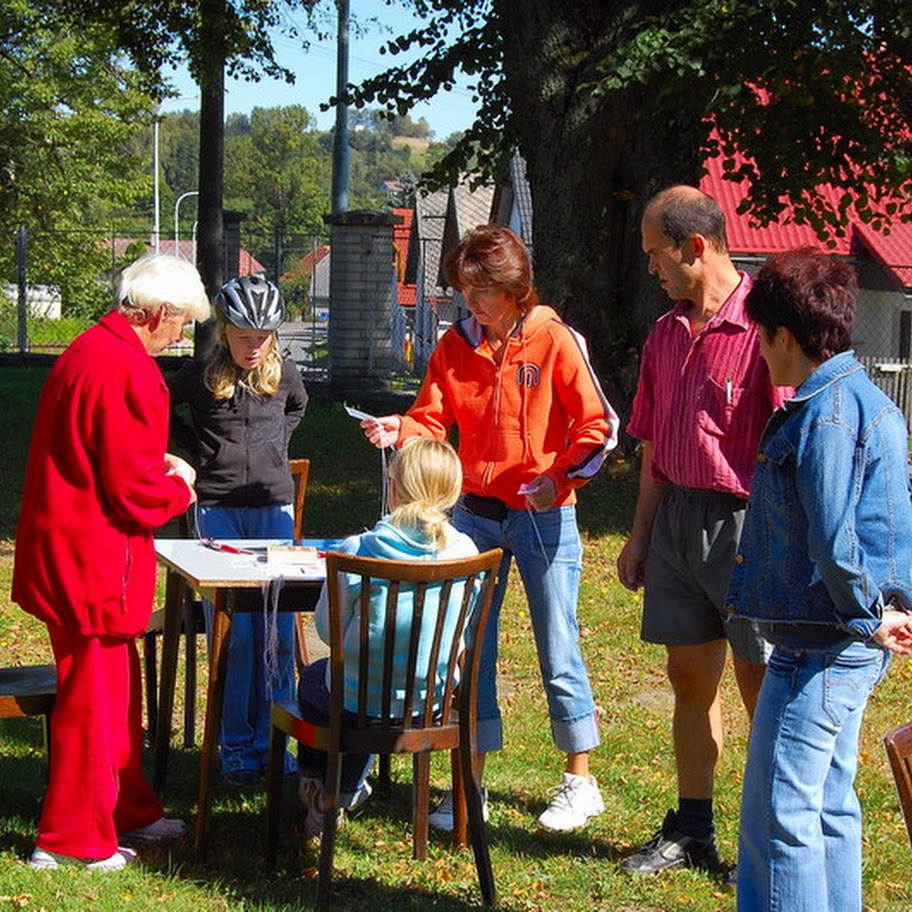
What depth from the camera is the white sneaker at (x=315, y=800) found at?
16.4 feet

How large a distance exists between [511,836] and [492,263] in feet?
6.50

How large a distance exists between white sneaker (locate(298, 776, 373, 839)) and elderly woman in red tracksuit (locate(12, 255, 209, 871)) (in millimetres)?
637

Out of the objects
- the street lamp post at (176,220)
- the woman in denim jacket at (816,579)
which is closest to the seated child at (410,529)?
the woman in denim jacket at (816,579)

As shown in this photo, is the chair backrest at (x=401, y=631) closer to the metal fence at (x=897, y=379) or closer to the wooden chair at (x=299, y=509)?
the wooden chair at (x=299, y=509)

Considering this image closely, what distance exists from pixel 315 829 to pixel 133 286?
1.89 metres

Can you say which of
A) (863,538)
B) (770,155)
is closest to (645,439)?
(863,538)

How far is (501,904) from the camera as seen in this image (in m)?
4.68

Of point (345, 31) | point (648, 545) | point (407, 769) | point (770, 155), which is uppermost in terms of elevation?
point (345, 31)

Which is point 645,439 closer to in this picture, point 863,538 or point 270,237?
point 863,538

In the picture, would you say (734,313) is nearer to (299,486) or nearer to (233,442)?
(233,442)

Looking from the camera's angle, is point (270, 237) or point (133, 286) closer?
point (133, 286)

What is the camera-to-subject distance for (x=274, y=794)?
192 inches

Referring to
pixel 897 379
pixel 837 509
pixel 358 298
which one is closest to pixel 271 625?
pixel 837 509

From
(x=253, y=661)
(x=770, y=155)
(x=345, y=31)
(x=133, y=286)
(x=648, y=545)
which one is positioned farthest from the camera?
(x=345, y=31)
